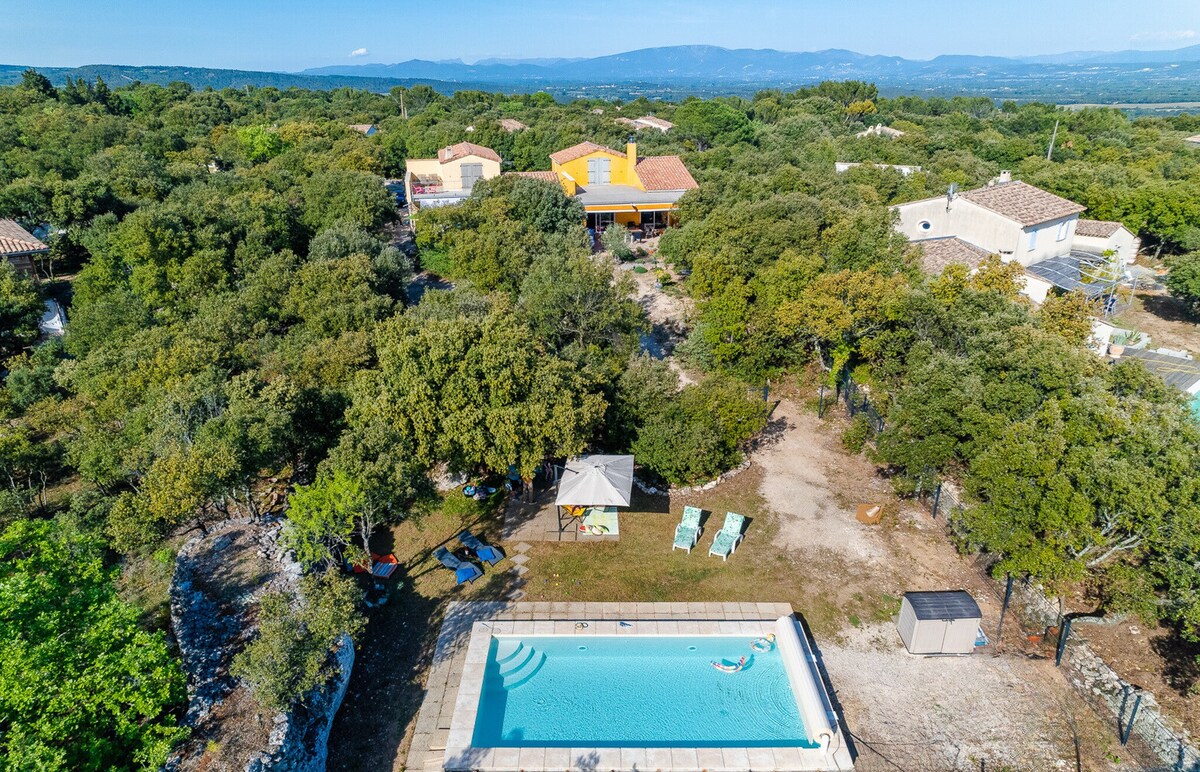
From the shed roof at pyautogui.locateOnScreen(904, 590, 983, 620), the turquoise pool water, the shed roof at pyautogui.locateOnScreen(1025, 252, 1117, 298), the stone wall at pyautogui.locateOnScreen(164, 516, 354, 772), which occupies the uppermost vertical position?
the shed roof at pyautogui.locateOnScreen(1025, 252, 1117, 298)

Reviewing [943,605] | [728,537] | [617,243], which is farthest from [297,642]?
[617,243]

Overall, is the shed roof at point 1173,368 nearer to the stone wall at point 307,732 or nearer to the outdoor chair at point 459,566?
the outdoor chair at point 459,566

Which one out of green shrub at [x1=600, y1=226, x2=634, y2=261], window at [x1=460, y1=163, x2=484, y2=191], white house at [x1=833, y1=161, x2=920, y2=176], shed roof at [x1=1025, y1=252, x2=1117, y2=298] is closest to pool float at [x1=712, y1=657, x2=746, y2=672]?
shed roof at [x1=1025, y1=252, x2=1117, y2=298]

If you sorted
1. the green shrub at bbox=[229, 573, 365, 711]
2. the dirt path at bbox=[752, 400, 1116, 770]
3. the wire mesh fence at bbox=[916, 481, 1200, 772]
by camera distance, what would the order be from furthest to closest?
the dirt path at bbox=[752, 400, 1116, 770] → the wire mesh fence at bbox=[916, 481, 1200, 772] → the green shrub at bbox=[229, 573, 365, 711]

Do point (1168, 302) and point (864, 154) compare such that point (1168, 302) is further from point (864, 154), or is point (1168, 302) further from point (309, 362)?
point (309, 362)

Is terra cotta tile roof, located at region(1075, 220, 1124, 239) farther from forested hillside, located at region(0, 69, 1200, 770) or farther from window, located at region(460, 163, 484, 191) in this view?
window, located at region(460, 163, 484, 191)

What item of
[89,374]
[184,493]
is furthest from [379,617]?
[89,374]
